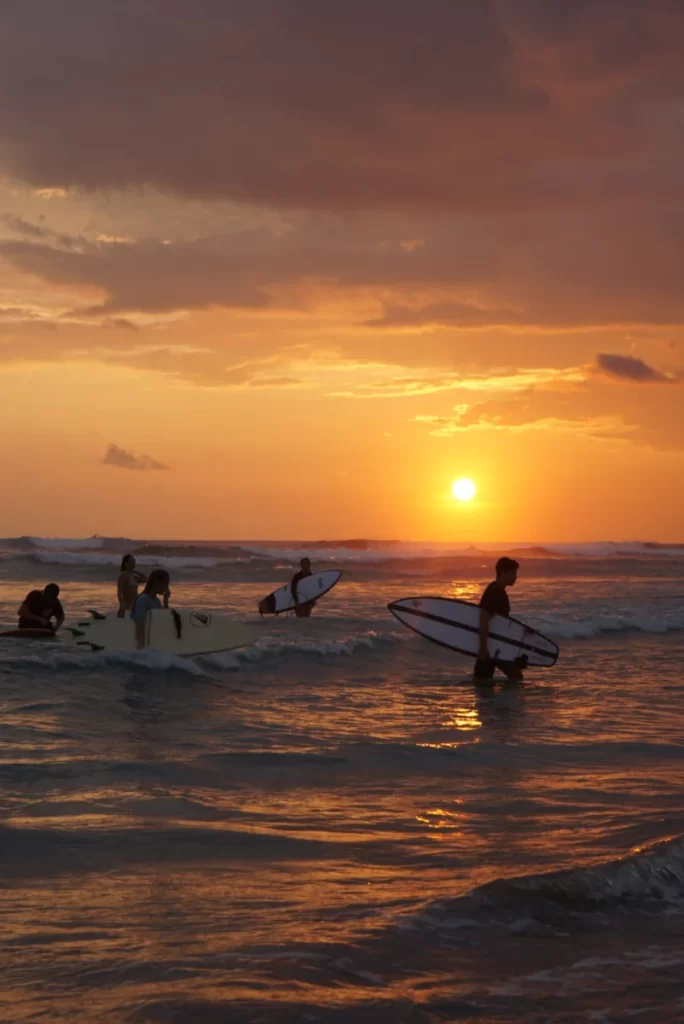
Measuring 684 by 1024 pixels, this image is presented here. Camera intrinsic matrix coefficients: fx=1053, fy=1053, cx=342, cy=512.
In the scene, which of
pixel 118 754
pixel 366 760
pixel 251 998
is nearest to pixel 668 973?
pixel 251 998

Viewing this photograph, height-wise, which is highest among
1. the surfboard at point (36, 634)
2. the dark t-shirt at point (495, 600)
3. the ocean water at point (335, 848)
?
the dark t-shirt at point (495, 600)

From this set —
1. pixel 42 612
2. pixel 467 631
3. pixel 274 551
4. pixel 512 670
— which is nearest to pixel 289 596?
pixel 42 612

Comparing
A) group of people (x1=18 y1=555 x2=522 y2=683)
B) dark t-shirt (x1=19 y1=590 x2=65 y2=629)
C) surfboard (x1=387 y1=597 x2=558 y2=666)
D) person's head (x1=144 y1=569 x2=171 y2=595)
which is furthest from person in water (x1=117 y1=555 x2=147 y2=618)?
surfboard (x1=387 y1=597 x2=558 y2=666)

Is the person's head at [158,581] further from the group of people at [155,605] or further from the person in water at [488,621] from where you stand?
the person in water at [488,621]

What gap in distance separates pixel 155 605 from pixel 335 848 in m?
10.1

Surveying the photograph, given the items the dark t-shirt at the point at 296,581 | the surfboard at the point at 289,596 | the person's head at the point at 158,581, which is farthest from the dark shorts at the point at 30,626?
the dark t-shirt at the point at 296,581

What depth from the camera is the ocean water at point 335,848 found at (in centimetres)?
456

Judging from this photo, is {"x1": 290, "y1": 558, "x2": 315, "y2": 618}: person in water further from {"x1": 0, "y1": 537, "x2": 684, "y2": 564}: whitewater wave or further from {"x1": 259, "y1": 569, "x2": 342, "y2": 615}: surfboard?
{"x1": 0, "y1": 537, "x2": 684, "y2": 564}: whitewater wave

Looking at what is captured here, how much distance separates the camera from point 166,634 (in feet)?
54.0

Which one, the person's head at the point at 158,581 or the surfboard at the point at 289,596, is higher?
the person's head at the point at 158,581

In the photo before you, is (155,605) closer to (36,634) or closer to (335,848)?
(36,634)

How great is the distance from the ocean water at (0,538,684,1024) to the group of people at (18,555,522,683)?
0.53 metres

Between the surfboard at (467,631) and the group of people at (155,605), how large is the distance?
0.39 metres

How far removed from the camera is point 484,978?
4.73m
